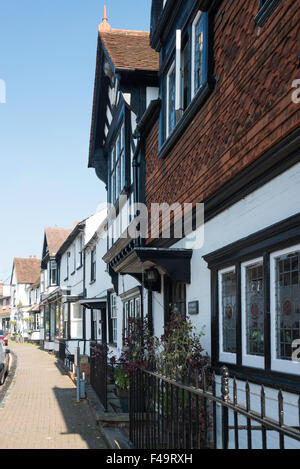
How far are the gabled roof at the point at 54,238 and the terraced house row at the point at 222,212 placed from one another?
28370mm

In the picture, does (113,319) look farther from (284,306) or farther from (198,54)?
(284,306)

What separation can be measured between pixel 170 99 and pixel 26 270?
62257 millimetres

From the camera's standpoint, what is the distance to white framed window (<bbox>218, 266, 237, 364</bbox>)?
7.16 metres

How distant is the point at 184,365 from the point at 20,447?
318cm

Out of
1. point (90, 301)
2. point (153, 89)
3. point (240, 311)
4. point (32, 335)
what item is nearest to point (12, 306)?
point (32, 335)

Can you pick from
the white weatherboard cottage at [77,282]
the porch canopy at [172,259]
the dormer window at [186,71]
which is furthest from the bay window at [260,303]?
the white weatherboard cottage at [77,282]

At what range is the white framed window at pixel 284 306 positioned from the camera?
17.9 ft

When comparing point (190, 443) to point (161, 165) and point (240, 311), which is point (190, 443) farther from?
point (161, 165)

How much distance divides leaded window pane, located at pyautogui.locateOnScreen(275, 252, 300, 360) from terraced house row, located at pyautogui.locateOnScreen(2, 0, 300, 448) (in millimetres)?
17

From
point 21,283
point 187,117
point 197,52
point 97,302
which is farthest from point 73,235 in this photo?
point 21,283

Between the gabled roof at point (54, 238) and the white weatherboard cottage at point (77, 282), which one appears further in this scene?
the gabled roof at point (54, 238)

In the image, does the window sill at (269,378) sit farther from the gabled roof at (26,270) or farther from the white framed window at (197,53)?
the gabled roof at (26,270)

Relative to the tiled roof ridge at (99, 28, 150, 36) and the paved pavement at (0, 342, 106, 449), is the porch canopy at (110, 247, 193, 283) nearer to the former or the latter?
the paved pavement at (0, 342, 106, 449)

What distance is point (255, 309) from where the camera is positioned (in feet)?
21.2
